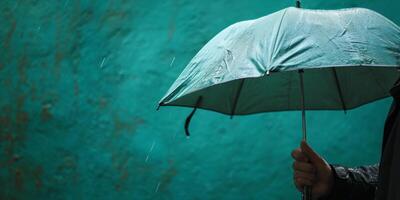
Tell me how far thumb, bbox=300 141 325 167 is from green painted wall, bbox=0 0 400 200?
5.09 ft

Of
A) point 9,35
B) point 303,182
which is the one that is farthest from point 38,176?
point 303,182

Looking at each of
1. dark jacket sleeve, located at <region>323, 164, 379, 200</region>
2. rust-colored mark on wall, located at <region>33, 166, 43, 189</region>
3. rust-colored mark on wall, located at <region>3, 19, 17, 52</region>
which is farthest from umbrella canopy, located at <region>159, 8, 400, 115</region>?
rust-colored mark on wall, located at <region>3, 19, 17, 52</region>

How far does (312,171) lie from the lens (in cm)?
199

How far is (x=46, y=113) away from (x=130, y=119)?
2.63ft

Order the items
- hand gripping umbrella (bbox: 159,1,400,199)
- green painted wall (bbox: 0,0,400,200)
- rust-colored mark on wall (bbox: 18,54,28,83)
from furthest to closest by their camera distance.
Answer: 1. rust-colored mark on wall (bbox: 18,54,28,83)
2. green painted wall (bbox: 0,0,400,200)
3. hand gripping umbrella (bbox: 159,1,400,199)

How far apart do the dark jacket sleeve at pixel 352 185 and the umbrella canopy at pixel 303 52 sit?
1.37 ft

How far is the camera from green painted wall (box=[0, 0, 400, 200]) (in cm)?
362

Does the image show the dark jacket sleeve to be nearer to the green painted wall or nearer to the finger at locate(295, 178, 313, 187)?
the finger at locate(295, 178, 313, 187)

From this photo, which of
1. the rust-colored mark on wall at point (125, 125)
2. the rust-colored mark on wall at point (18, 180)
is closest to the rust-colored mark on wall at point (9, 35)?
the rust-colored mark on wall at point (18, 180)

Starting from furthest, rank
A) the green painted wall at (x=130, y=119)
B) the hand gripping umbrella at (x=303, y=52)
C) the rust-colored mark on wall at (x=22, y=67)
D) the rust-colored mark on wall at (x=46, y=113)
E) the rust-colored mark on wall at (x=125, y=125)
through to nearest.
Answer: the rust-colored mark on wall at (x=22, y=67)
the rust-colored mark on wall at (x=46, y=113)
the rust-colored mark on wall at (x=125, y=125)
the green painted wall at (x=130, y=119)
the hand gripping umbrella at (x=303, y=52)

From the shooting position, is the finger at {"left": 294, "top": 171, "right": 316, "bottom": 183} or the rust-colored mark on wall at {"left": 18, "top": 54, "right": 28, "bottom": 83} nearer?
the finger at {"left": 294, "top": 171, "right": 316, "bottom": 183}

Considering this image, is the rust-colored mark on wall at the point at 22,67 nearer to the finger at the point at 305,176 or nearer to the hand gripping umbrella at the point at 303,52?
the hand gripping umbrella at the point at 303,52

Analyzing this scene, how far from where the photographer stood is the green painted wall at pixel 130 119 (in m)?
3.62

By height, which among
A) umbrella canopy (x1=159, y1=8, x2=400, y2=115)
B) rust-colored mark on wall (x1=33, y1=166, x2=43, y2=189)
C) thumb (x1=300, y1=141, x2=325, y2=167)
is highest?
umbrella canopy (x1=159, y1=8, x2=400, y2=115)
